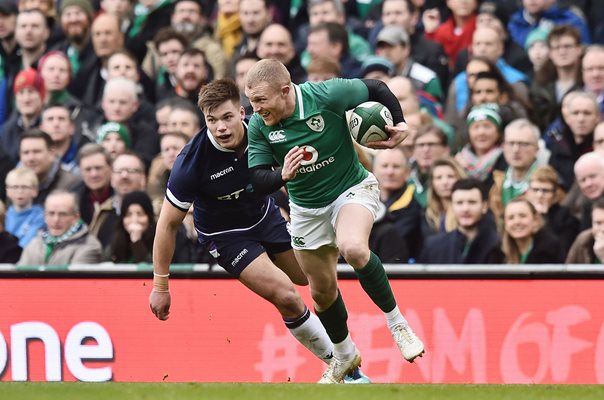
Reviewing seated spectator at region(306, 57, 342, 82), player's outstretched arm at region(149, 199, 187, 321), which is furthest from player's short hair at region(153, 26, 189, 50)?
player's outstretched arm at region(149, 199, 187, 321)

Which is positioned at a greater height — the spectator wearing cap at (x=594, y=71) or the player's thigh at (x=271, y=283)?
the spectator wearing cap at (x=594, y=71)

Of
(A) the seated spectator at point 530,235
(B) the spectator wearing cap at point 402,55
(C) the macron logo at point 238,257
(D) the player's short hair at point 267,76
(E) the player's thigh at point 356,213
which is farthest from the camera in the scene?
(B) the spectator wearing cap at point 402,55

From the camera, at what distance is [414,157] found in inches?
531

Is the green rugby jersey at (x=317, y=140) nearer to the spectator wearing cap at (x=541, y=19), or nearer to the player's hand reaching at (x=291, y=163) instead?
the player's hand reaching at (x=291, y=163)

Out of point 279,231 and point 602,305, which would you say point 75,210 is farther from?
point 602,305

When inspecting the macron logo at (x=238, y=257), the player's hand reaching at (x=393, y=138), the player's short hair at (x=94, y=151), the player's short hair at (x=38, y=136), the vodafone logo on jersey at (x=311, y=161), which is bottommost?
the macron logo at (x=238, y=257)

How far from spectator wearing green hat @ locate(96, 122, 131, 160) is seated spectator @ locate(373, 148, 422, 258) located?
9.55 feet

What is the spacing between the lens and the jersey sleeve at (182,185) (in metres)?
9.81

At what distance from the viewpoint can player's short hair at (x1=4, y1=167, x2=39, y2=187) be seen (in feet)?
44.8

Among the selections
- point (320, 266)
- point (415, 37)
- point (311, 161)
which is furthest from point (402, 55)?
point (311, 161)

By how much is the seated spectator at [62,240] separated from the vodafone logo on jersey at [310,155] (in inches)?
149

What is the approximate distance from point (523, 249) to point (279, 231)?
8.03 ft

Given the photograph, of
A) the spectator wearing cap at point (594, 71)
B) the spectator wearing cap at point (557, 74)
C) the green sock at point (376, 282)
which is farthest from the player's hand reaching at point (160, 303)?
the spectator wearing cap at point (594, 71)

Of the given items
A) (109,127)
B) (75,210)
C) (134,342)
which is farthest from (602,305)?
(109,127)
